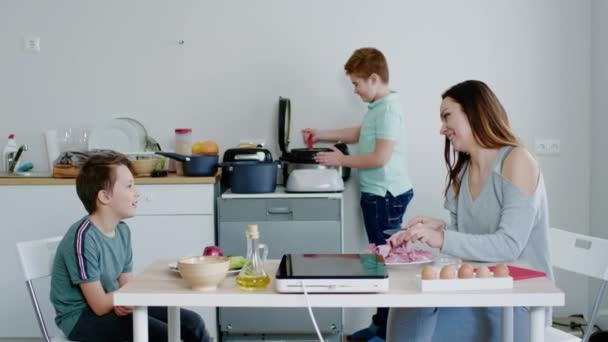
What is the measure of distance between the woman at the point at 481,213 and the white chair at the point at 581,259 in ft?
0.62

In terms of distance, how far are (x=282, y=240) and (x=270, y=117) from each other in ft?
2.37

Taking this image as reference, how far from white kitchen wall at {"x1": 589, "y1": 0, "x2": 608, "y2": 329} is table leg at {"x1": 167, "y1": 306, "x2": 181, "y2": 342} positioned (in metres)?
2.36

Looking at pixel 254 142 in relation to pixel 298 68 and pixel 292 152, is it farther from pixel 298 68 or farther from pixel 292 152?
pixel 298 68

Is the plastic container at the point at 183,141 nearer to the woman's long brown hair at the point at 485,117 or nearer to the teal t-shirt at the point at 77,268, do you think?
the teal t-shirt at the point at 77,268

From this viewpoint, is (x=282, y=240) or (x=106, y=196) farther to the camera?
(x=282, y=240)

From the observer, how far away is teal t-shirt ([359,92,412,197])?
364 cm

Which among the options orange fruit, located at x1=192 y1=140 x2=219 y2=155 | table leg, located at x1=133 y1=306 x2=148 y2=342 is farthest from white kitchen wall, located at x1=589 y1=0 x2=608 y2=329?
table leg, located at x1=133 y1=306 x2=148 y2=342

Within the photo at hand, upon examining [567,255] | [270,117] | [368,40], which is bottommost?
[567,255]

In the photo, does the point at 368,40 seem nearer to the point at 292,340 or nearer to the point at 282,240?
the point at 282,240

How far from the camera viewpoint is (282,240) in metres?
3.70

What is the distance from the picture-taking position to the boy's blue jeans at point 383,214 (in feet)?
12.3

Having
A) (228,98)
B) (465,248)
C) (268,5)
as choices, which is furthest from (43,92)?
(465,248)

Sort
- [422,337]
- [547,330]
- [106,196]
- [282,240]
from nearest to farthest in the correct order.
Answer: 1. [422,337]
2. [547,330]
3. [106,196]
4. [282,240]

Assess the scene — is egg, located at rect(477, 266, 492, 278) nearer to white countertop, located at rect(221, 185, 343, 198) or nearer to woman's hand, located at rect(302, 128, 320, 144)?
white countertop, located at rect(221, 185, 343, 198)
